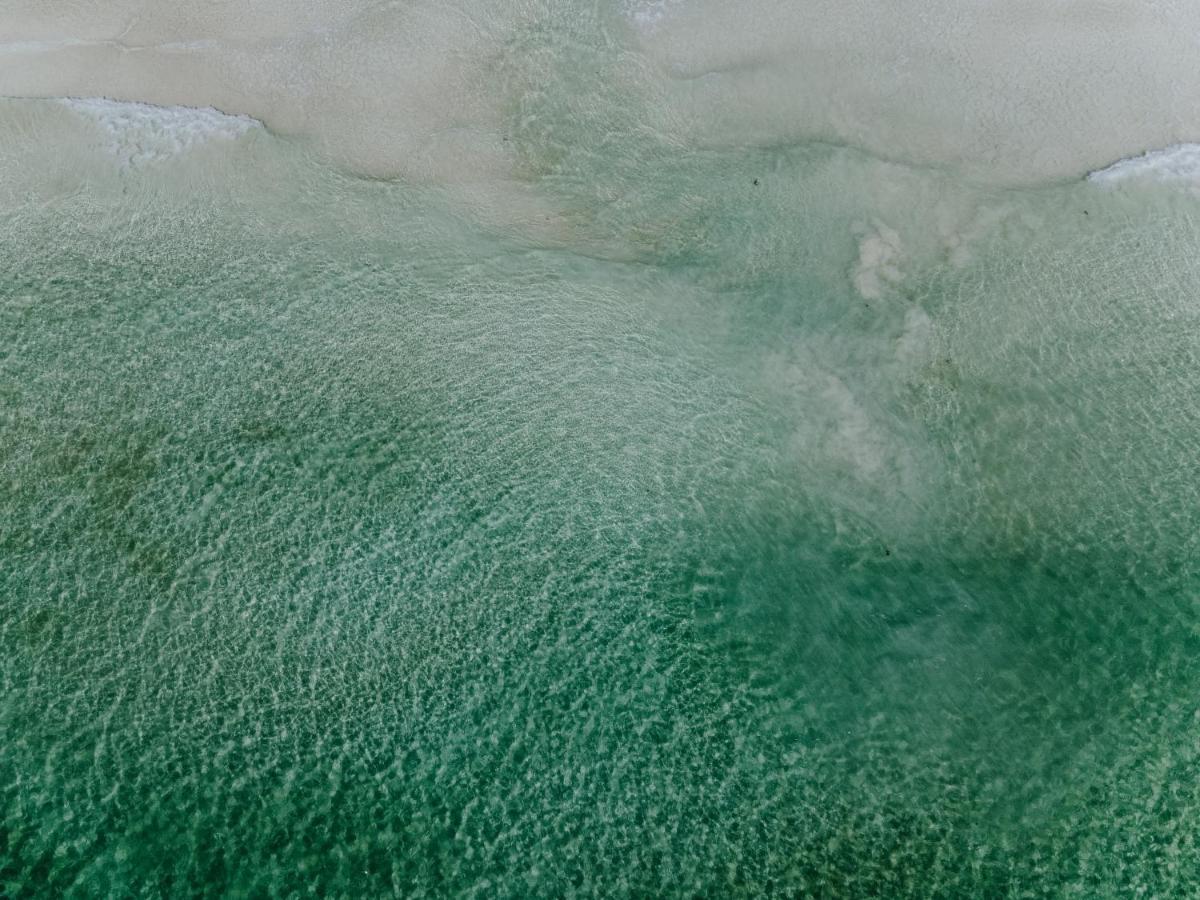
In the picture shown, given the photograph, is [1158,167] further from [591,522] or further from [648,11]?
[591,522]

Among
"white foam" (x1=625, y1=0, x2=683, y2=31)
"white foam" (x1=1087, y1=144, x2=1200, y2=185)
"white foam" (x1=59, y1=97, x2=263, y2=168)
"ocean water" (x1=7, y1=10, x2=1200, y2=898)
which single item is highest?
"white foam" (x1=625, y1=0, x2=683, y2=31)

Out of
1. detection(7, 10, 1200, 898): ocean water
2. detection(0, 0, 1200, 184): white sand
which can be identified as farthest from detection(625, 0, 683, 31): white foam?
detection(7, 10, 1200, 898): ocean water

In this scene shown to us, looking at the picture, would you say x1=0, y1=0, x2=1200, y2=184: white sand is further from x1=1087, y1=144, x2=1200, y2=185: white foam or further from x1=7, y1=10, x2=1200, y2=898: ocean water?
x1=7, y1=10, x2=1200, y2=898: ocean water

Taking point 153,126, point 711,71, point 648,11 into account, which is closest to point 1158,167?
point 711,71

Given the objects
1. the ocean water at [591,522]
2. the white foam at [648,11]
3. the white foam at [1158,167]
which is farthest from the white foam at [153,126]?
the white foam at [1158,167]

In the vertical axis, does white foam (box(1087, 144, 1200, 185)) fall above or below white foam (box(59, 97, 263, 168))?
below

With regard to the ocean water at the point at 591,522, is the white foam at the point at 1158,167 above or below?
above

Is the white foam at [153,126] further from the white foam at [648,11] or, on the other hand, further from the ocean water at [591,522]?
the white foam at [648,11]
